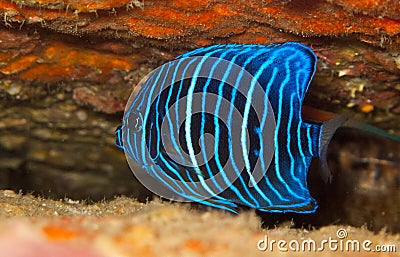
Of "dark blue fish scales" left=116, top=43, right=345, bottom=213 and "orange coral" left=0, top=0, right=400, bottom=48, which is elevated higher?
"orange coral" left=0, top=0, right=400, bottom=48

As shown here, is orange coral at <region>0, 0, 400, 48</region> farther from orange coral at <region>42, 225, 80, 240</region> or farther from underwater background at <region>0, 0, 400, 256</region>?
orange coral at <region>42, 225, 80, 240</region>

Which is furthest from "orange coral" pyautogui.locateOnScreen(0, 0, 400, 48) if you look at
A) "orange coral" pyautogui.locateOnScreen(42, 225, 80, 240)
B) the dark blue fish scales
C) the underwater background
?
"orange coral" pyautogui.locateOnScreen(42, 225, 80, 240)

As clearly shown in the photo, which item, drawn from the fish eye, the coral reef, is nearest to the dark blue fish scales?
the fish eye

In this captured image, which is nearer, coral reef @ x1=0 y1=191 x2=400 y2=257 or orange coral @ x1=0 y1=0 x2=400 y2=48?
coral reef @ x1=0 y1=191 x2=400 y2=257

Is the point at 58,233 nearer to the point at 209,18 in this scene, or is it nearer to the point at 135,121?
the point at 135,121

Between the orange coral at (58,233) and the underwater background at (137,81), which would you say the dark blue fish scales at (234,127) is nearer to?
the underwater background at (137,81)

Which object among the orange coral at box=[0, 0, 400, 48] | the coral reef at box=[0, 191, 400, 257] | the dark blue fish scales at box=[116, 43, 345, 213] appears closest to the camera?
the coral reef at box=[0, 191, 400, 257]

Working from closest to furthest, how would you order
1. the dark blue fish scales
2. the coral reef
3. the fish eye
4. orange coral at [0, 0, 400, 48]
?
the coral reef < the dark blue fish scales < the fish eye < orange coral at [0, 0, 400, 48]

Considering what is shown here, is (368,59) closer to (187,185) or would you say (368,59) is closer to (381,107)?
(381,107)

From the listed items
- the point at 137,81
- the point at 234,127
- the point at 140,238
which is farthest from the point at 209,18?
the point at 140,238
